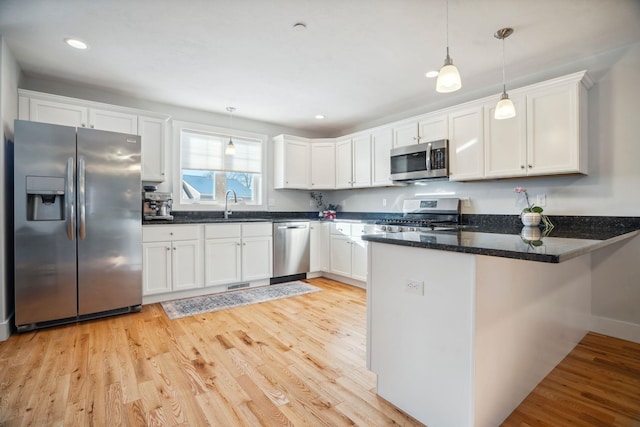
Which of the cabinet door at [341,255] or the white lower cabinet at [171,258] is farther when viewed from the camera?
the cabinet door at [341,255]

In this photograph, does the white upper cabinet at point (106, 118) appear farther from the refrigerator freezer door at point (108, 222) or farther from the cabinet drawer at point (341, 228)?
the cabinet drawer at point (341, 228)

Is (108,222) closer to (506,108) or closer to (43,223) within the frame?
(43,223)

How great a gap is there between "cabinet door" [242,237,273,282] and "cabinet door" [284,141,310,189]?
3.53 feet

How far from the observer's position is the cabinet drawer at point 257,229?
410cm

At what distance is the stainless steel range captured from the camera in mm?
3588

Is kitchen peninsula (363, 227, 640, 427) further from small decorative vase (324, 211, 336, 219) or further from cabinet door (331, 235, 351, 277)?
small decorative vase (324, 211, 336, 219)

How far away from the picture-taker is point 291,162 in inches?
192

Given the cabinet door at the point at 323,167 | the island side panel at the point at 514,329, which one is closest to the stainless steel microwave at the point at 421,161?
the cabinet door at the point at 323,167

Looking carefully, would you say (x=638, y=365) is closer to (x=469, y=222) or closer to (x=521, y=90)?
(x=469, y=222)

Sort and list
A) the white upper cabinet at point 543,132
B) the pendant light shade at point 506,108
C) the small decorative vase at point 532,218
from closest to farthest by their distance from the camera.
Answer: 1. the pendant light shade at point 506,108
2. the white upper cabinet at point 543,132
3. the small decorative vase at point 532,218

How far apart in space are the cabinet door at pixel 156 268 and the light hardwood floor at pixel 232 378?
21.0 inches

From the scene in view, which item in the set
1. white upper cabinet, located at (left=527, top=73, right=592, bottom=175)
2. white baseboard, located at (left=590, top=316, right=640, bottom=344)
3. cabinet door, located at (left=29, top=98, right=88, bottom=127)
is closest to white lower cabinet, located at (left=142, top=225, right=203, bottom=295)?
cabinet door, located at (left=29, top=98, right=88, bottom=127)

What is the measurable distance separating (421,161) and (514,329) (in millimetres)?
2485

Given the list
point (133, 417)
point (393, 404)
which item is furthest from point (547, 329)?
point (133, 417)
